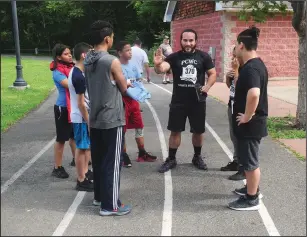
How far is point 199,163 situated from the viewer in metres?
5.19

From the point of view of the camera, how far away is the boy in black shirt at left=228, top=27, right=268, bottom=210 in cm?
346

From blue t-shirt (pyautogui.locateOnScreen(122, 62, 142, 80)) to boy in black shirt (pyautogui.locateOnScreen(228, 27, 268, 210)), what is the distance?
1.77 meters

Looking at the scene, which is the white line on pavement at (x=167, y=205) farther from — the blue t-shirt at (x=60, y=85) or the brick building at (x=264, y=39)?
the brick building at (x=264, y=39)

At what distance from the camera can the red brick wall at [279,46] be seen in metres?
15.0

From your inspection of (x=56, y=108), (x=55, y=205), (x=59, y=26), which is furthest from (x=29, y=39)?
(x=55, y=205)

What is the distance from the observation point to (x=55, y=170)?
4.86 metres

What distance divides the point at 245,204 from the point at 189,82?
167 centimetres

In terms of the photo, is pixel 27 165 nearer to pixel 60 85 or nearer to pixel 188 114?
pixel 60 85

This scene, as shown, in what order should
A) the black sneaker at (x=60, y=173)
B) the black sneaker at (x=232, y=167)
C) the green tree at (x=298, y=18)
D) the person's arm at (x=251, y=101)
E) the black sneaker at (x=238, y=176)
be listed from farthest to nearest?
the green tree at (x=298, y=18), the black sneaker at (x=232, y=167), the black sneaker at (x=60, y=173), the black sneaker at (x=238, y=176), the person's arm at (x=251, y=101)

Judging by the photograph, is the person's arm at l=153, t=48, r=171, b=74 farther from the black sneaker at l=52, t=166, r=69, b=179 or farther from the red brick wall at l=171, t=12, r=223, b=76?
the red brick wall at l=171, t=12, r=223, b=76

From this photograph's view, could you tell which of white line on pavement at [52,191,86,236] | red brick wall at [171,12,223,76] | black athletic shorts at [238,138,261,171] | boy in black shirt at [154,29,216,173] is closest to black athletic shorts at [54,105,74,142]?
white line on pavement at [52,191,86,236]

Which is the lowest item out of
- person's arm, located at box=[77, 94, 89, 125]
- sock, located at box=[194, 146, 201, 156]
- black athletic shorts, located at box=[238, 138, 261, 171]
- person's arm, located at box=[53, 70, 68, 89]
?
sock, located at box=[194, 146, 201, 156]

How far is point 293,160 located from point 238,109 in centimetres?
→ 218

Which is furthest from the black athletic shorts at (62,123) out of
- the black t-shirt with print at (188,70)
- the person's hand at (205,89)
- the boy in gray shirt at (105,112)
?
the person's hand at (205,89)
